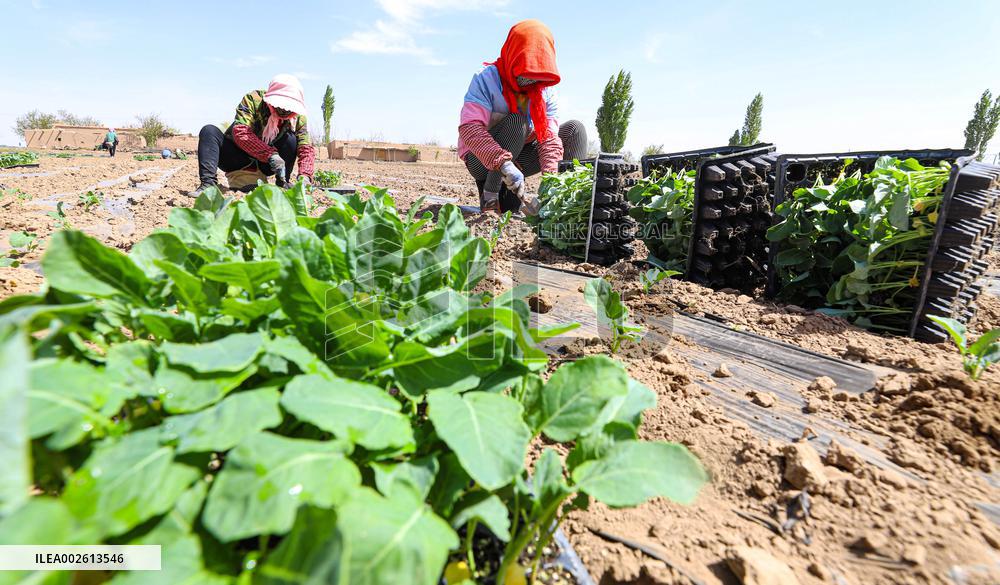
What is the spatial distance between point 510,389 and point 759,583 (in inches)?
25.3

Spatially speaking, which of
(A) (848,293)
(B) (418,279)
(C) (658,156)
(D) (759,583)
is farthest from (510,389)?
(C) (658,156)

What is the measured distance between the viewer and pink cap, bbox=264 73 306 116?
5719 mm

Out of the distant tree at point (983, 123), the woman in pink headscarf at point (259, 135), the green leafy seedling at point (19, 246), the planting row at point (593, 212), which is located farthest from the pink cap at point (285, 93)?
the distant tree at point (983, 123)

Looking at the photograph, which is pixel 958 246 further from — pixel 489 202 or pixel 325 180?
pixel 325 180

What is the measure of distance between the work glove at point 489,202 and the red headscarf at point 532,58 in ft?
3.79

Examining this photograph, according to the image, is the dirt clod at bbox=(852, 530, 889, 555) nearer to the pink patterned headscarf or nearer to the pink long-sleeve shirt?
the pink long-sleeve shirt

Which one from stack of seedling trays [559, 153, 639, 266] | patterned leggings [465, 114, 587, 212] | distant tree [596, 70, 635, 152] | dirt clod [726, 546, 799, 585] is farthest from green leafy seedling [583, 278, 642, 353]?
distant tree [596, 70, 635, 152]

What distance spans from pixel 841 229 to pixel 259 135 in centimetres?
617

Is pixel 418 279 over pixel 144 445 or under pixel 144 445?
over

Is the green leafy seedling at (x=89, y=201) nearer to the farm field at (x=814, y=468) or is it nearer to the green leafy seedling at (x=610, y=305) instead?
the farm field at (x=814, y=468)

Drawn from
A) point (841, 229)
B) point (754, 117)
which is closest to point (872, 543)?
point (841, 229)

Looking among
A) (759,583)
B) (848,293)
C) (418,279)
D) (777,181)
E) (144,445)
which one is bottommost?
(759,583)

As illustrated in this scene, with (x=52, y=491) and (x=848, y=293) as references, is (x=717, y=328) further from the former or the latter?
(x=52, y=491)

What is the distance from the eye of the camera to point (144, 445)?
0.63 m
